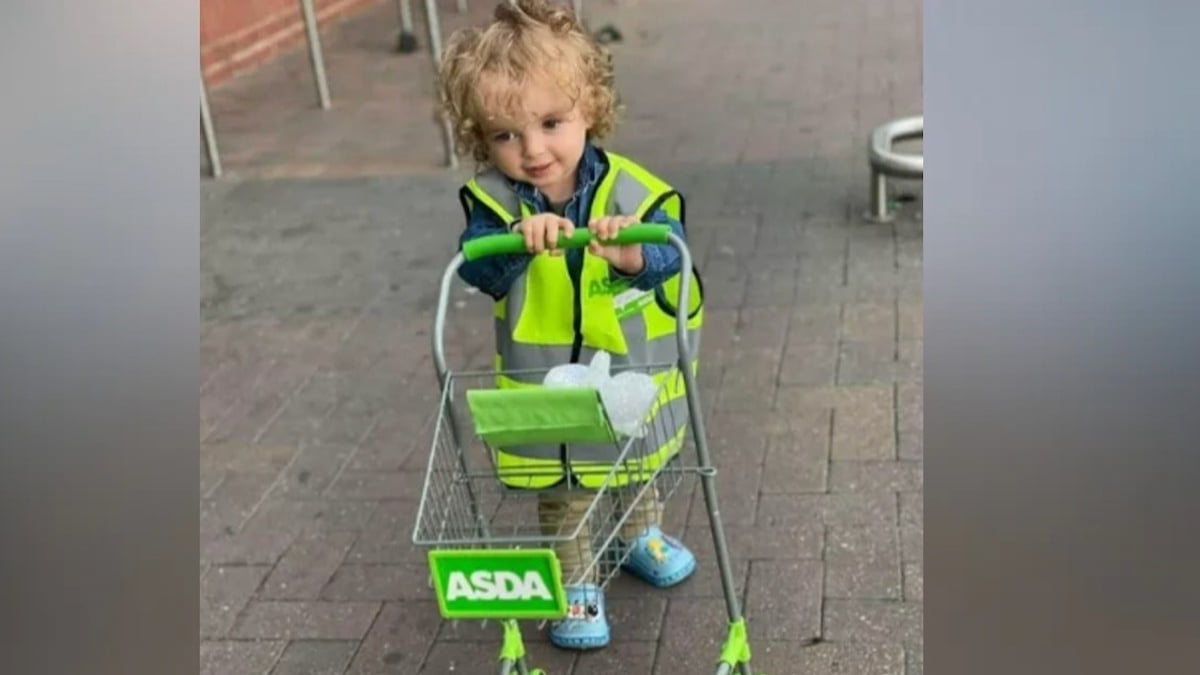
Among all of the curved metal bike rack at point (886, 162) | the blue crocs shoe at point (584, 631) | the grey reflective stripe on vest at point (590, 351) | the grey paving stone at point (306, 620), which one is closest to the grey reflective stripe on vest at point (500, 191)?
the grey reflective stripe on vest at point (590, 351)

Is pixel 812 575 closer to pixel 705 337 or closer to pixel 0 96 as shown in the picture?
pixel 705 337

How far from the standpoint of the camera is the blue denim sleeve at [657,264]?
107 inches

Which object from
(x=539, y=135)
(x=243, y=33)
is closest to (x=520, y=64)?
(x=539, y=135)

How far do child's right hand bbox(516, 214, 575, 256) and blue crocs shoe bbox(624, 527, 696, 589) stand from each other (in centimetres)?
104

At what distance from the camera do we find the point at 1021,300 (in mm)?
1480

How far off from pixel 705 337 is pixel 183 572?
308 cm

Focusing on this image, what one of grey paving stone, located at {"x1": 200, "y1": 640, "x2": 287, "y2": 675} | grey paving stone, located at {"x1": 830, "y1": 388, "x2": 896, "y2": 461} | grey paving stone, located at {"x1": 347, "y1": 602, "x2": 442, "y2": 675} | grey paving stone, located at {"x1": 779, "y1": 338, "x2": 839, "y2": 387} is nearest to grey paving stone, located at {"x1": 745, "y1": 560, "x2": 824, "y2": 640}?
grey paving stone, located at {"x1": 830, "y1": 388, "x2": 896, "y2": 461}

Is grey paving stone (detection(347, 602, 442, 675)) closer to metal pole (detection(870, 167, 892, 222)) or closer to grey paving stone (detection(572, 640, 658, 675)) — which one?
grey paving stone (detection(572, 640, 658, 675))

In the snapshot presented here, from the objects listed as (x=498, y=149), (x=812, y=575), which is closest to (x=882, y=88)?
(x=812, y=575)

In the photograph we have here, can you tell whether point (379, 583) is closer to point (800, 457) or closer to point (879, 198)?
point (800, 457)

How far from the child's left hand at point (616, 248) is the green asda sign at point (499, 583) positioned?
25.3 inches

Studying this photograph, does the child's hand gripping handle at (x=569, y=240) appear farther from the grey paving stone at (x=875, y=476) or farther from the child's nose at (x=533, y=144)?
the grey paving stone at (x=875, y=476)

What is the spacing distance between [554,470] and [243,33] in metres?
6.72

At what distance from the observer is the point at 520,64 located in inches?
105
